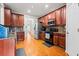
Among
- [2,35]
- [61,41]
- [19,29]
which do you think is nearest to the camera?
[2,35]

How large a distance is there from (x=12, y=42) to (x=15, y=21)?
6.11 metres

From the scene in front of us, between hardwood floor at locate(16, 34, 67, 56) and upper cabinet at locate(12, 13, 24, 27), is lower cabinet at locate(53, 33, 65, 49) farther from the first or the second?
upper cabinet at locate(12, 13, 24, 27)

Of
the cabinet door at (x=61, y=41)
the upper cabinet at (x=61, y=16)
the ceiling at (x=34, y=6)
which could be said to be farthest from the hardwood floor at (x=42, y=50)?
the ceiling at (x=34, y=6)

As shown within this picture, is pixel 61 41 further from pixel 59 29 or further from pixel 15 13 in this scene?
pixel 15 13

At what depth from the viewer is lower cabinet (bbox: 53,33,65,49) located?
551 cm

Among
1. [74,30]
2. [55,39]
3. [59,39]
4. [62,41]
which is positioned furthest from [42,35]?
[74,30]

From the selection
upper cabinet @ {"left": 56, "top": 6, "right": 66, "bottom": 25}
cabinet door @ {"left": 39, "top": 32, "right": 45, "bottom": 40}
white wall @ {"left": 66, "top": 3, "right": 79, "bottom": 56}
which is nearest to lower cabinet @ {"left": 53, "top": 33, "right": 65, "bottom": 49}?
upper cabinet @ {"left": 56, "top": 6, "right": 66, "bottom": 25}

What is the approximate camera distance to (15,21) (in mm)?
8570

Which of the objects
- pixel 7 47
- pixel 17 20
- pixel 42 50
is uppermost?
pixel 17 20

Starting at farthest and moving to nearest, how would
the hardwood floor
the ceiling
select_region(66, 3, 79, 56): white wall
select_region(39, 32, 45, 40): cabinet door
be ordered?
select_region(39, 32, 45, 40): cabinet door
the ceiling
the hardwood floor
select_region(66, 3, 79, 56): white wall

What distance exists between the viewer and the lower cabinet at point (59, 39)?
5.51 meters

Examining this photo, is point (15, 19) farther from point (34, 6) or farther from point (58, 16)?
point (58, 16)

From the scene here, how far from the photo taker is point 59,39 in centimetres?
593

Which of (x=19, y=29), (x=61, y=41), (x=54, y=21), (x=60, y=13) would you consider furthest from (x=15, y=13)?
(x=61, y=41)
